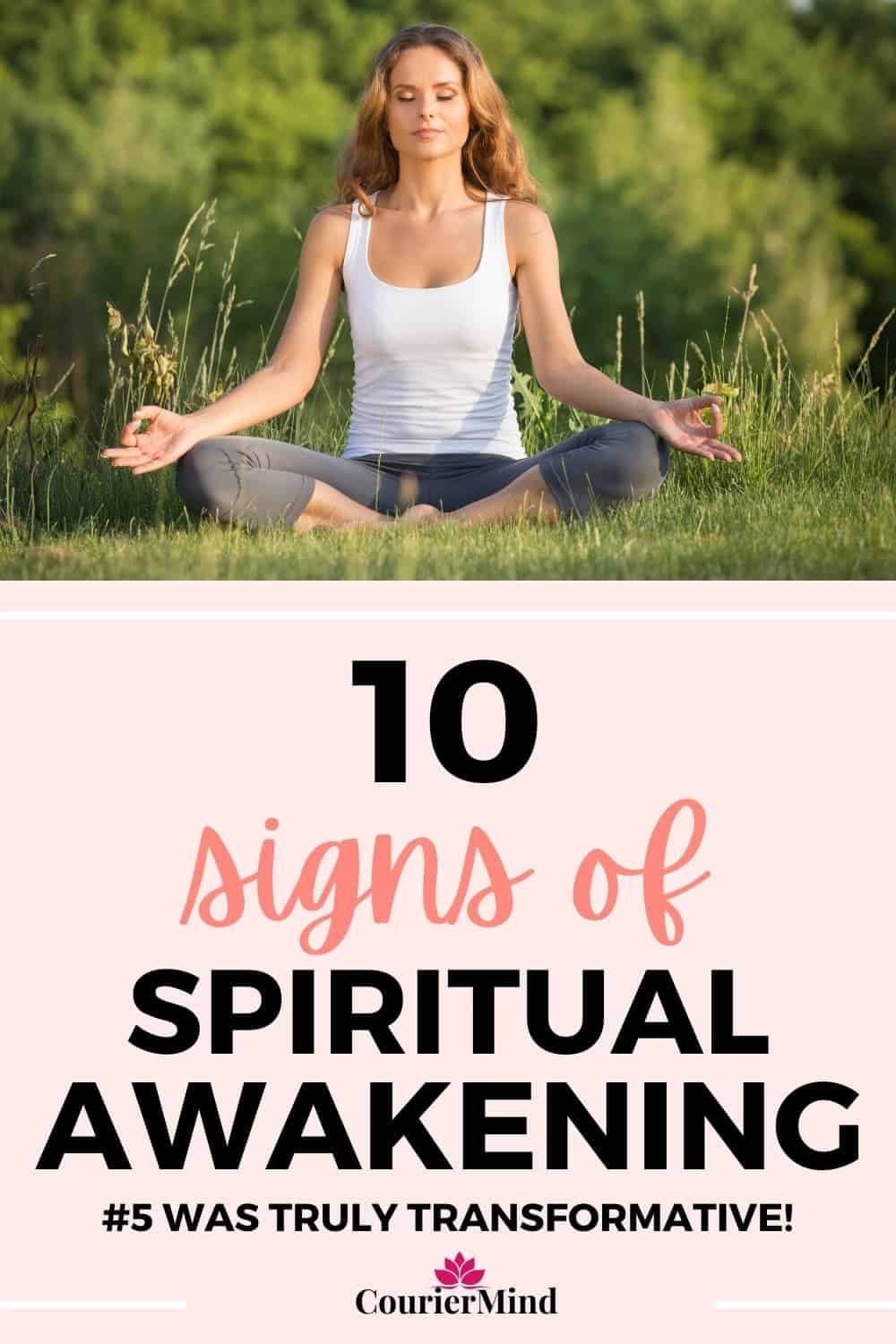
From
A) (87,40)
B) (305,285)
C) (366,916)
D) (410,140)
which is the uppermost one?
(87,40)

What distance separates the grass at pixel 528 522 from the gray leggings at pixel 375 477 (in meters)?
0.06

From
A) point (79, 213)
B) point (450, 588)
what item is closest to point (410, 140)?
point (450, 588)

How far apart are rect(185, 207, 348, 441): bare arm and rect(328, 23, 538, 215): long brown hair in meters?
0.11

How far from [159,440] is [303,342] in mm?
657

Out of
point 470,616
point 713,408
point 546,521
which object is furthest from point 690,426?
point 470,616

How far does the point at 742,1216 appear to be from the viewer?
260 centimetres

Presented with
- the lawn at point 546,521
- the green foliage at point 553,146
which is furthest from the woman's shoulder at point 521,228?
the green foliage at point 553,146

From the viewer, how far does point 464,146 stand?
4.38 meters

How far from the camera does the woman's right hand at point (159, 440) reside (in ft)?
11.8

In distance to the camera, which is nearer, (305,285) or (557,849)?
(557,849)

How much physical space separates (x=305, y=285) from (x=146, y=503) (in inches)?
29.3

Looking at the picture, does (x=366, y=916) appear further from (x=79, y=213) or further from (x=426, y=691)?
(x=79, y=213)

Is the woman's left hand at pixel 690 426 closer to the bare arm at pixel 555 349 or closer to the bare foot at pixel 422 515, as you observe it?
the bare arm at pixel 555 349

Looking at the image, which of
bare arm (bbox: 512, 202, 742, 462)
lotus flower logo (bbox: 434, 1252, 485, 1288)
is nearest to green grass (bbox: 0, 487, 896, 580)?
bare arm (bbox: 512, 202, 742, 462)
